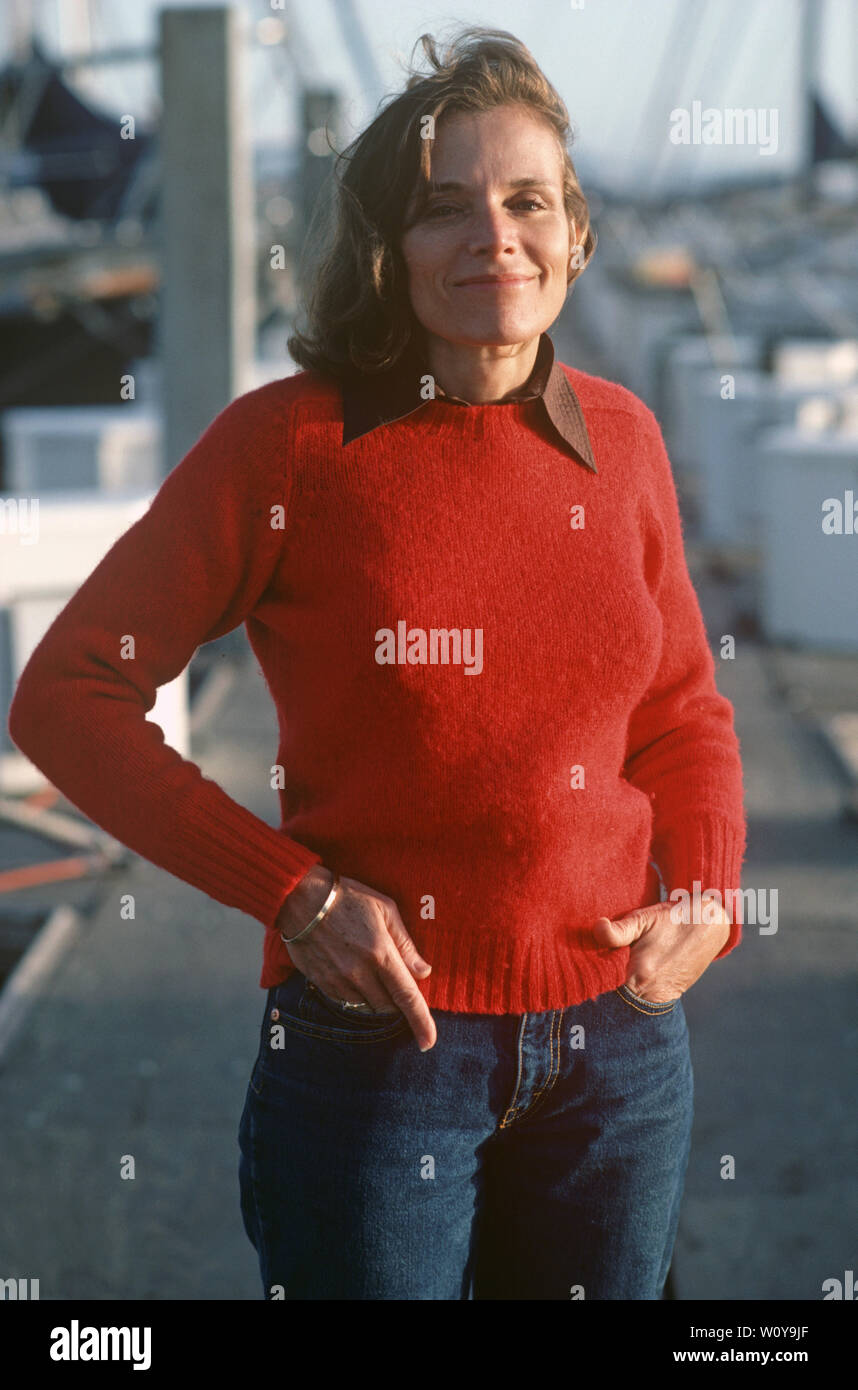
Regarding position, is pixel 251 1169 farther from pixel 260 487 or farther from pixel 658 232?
pixel 658 232

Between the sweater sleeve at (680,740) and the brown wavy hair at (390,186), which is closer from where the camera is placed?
the brown wavy hair at (390,186)

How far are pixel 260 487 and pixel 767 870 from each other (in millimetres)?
3590

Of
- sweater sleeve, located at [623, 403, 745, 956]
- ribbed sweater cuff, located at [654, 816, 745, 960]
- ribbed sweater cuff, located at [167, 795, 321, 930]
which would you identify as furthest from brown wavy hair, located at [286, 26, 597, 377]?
ribbed sweater cuff, located at [654, 816, 745, 960]

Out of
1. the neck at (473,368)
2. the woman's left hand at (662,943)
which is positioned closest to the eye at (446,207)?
the neck at (473,368)

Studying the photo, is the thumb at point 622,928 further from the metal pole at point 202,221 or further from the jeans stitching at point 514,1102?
the metal pole at point 202,221

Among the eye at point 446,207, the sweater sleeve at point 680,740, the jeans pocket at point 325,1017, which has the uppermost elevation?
the eye at point 446,207

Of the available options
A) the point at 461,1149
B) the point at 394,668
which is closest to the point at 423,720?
the point at 394,668

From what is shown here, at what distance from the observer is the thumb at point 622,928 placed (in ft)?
5.10

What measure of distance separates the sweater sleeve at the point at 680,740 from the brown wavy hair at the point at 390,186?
0.32 metres

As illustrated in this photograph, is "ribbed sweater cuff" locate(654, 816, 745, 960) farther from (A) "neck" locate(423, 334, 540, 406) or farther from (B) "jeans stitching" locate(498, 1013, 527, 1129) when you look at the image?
(A) "neck" locate(423, 334, 540, 406)

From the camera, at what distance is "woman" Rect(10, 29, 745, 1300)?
147cm

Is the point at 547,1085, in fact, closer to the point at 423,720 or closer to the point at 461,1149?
the point at 461,1149

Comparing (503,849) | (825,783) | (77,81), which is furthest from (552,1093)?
(77,81)

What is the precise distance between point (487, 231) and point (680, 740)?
622mm
